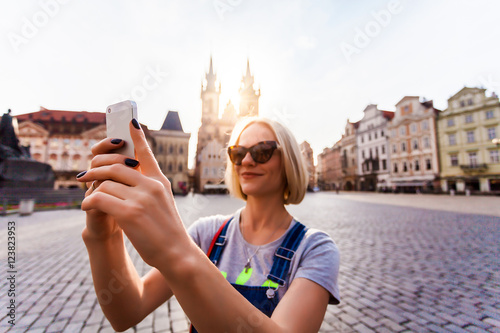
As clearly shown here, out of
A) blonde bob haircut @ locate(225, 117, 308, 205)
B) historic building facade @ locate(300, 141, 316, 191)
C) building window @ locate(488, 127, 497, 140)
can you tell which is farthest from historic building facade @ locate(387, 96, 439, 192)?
blonde bob haircut @ locate(225, 117, 308, 205)

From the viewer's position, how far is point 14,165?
14164 millimetres

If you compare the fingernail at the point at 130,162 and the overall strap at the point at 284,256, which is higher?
the fingernail at the point at 130,162

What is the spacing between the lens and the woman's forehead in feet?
5.13

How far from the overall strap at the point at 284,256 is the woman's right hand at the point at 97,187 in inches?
29.3

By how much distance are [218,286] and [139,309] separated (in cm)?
84

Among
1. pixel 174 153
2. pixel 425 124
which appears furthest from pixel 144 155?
pixel 174 153

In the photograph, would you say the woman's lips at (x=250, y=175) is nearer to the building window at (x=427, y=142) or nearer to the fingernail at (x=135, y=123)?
the fingernail at (x=135, y=123)

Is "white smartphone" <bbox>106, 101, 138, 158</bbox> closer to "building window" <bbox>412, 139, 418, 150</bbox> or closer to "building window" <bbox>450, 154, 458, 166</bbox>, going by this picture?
"building window" <bbox>450, 154, 458, 166</bbox>

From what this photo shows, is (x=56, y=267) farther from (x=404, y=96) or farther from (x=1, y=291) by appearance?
(x=404, y=96)

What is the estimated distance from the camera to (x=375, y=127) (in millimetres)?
46250

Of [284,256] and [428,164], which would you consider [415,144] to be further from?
[284,256]

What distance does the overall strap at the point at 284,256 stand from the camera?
3.81 feet

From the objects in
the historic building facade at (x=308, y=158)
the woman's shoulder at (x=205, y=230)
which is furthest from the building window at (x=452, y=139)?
the woman's shoulder at (x=205, y=230)

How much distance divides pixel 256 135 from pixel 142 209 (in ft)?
3.63
